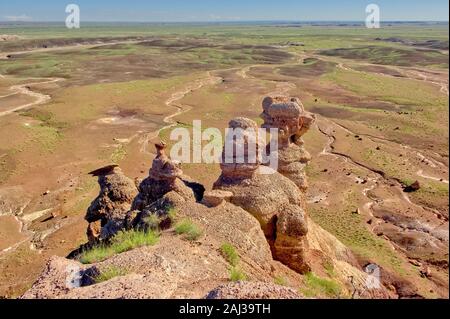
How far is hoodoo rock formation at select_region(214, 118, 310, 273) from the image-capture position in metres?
15.6

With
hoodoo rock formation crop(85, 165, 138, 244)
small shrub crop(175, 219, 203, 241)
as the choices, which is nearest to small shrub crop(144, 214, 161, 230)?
small shrub crop(175, 219, 203, 241)

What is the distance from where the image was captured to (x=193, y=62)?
105875 mm

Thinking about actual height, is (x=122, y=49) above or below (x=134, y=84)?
above

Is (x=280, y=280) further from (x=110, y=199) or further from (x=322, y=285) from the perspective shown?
(x=110, y=199)

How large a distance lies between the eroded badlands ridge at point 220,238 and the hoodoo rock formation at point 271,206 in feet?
0.11

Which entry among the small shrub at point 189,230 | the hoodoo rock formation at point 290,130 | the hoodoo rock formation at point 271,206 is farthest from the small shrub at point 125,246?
the hoodoo rock formation at point 290,130

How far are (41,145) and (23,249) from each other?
20.1m

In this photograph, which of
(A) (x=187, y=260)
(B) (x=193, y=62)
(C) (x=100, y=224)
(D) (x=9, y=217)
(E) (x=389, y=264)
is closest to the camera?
(A) (x=187, y=260)

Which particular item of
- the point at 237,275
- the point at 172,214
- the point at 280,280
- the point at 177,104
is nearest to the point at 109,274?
the point at 237,275

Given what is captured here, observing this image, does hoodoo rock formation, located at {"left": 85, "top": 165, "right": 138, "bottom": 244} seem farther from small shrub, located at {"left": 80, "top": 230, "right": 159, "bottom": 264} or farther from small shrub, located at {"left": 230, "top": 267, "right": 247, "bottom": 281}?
small shrub, located at {"left": 230, "top": 267, "right": 247, "bottom": 281}

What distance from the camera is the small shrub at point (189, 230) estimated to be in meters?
12.7

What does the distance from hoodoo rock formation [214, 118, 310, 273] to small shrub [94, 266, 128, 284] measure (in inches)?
247
